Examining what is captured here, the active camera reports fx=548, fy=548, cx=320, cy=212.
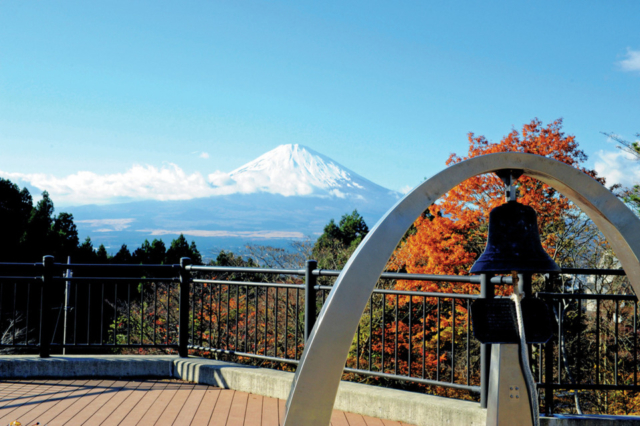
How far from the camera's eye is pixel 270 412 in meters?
4.57

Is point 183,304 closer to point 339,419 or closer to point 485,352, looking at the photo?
point 339,419

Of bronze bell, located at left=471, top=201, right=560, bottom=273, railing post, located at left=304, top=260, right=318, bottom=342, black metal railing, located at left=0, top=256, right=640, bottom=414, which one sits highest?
bronze bell, located at left=471, top=201, right=560, bottom=273

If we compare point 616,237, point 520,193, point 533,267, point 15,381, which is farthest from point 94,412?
point 520,193

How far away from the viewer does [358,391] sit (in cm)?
455

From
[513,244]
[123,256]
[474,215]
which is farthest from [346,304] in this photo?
[123,256]

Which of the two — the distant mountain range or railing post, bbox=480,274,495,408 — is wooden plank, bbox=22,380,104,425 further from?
the distant mountain range

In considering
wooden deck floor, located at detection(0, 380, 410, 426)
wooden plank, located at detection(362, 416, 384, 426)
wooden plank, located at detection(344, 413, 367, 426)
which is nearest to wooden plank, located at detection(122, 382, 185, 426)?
wooden deck floor, located at detection(0, 380, 410, 426)

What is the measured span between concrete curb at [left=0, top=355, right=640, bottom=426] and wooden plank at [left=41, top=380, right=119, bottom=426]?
1.08ft

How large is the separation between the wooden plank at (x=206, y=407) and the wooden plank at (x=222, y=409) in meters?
0.04

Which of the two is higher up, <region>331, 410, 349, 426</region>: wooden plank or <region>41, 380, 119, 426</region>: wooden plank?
<region>331, 410, 349, 426</region>: wooden plank

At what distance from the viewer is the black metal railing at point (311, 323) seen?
4422 mm

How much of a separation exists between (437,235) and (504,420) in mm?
13449

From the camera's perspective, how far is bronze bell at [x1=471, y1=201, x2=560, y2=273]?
2.64 m

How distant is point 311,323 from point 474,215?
36.1ft
